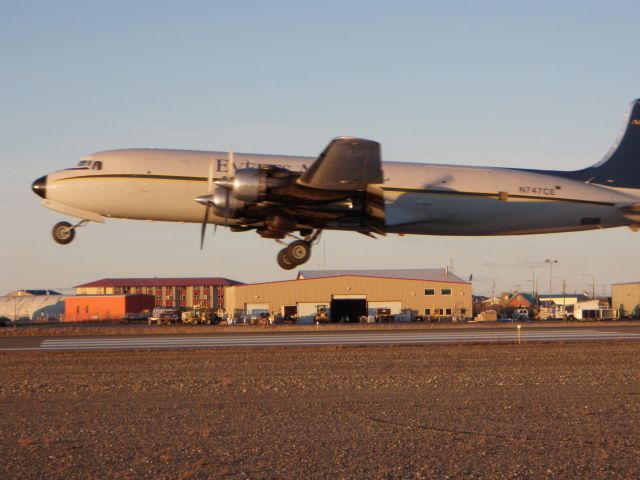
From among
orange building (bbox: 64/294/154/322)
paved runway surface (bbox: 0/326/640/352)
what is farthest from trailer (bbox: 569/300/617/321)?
orange building (bbox: 64/294/154/322)

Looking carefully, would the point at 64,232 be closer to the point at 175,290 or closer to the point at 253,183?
the point at 253,183

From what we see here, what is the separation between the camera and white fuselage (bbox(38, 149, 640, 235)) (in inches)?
1088

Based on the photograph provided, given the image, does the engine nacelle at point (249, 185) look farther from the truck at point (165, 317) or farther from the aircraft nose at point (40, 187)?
the truck at point (165, 317)

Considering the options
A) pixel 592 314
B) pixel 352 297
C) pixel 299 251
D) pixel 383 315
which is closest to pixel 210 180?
pixel 299 251

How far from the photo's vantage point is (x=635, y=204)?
99.8ft

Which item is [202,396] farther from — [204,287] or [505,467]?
[204,287]

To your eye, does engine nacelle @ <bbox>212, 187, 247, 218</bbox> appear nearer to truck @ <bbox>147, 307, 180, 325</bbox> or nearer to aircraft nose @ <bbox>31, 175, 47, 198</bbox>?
aircraft nose @ <bbox>31, 175, 47, 198</bbox>

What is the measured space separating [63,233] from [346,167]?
1102 cm

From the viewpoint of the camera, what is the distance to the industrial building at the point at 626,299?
93250mm

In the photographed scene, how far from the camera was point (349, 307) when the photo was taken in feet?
273

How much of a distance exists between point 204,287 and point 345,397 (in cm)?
10467

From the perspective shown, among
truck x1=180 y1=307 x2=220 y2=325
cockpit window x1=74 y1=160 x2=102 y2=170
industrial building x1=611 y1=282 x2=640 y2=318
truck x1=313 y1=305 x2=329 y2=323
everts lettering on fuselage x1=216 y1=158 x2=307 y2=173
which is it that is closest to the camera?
everts lettering on fuselage x1=216 y1=158 x2=307 y2=173

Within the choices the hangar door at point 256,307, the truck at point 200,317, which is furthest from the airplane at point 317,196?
the hangar door at point 256,307

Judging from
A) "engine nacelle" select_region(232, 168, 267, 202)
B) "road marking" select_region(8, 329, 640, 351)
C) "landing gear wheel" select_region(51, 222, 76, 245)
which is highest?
"engine nacelle" select_region(232, 168, 267, 202)
